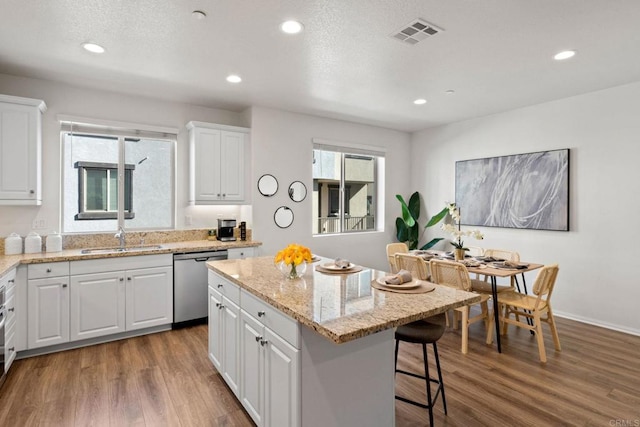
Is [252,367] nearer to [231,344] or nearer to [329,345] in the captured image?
[231,344]

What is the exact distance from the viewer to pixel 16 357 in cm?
305

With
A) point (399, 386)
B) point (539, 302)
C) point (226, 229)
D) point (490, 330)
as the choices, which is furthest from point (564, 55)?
point (226, 229)

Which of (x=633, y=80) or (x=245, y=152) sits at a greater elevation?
(x=633, y=80)

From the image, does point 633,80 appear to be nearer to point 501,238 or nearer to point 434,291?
point 501,238

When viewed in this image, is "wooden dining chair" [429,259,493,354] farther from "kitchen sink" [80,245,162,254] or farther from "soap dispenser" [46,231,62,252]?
"soap dispenser" [46,231,62,252]

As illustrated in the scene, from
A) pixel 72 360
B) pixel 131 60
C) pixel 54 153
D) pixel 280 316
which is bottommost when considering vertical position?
pixel 72 360

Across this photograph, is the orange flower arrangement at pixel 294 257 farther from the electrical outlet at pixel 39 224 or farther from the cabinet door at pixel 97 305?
the electrical outlet at pixel 39 224

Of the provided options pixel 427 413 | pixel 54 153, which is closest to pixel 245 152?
pixel 54 153

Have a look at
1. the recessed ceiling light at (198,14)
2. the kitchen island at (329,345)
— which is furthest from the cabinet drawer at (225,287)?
the recessed ceiling light at (198,14)

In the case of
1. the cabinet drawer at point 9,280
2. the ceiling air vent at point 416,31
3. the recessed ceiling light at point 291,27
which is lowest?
the cabinet drawer at point 9,280

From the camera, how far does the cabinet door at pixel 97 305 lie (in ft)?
10.7

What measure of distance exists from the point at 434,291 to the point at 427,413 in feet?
3.00

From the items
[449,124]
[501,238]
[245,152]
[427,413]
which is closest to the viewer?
[427,413]

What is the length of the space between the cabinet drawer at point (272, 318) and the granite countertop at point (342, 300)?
1.8 inches
